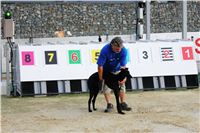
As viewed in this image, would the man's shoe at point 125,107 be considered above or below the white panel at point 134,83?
below

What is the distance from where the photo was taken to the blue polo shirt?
896 centimetres

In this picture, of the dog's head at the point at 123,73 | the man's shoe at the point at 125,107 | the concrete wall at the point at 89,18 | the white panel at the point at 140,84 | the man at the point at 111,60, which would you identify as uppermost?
the concrete wall at the point at 89,18

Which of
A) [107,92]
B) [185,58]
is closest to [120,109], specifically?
[107,92]

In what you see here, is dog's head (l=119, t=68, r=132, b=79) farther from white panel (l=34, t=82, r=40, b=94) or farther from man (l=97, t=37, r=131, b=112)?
white panel (l=34, t=82, r=40, b=94)

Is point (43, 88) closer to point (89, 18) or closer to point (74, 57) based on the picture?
point (74, 57)

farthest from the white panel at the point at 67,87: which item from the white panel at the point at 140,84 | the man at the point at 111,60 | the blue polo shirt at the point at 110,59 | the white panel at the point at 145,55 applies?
the blue polo shirt at the point at 110,59

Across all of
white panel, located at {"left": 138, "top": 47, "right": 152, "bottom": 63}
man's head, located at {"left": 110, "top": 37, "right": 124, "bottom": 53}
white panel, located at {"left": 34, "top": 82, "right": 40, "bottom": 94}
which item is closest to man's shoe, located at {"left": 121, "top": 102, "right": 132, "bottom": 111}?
man's head, located at {"left": 110, "top": 37, "right": 124, "bottom": 53}

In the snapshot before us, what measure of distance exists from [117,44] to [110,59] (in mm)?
367

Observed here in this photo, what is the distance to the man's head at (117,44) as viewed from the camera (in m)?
8.75

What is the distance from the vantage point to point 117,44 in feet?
28.8

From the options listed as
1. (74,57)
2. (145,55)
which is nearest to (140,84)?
(145,55)

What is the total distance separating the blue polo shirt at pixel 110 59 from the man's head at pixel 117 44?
0.09 meters

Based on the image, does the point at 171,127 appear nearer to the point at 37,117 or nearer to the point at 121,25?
Answer: the point at 37,117

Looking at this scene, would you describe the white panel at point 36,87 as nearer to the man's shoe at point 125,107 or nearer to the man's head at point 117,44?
the man's shoe at point 125,107
